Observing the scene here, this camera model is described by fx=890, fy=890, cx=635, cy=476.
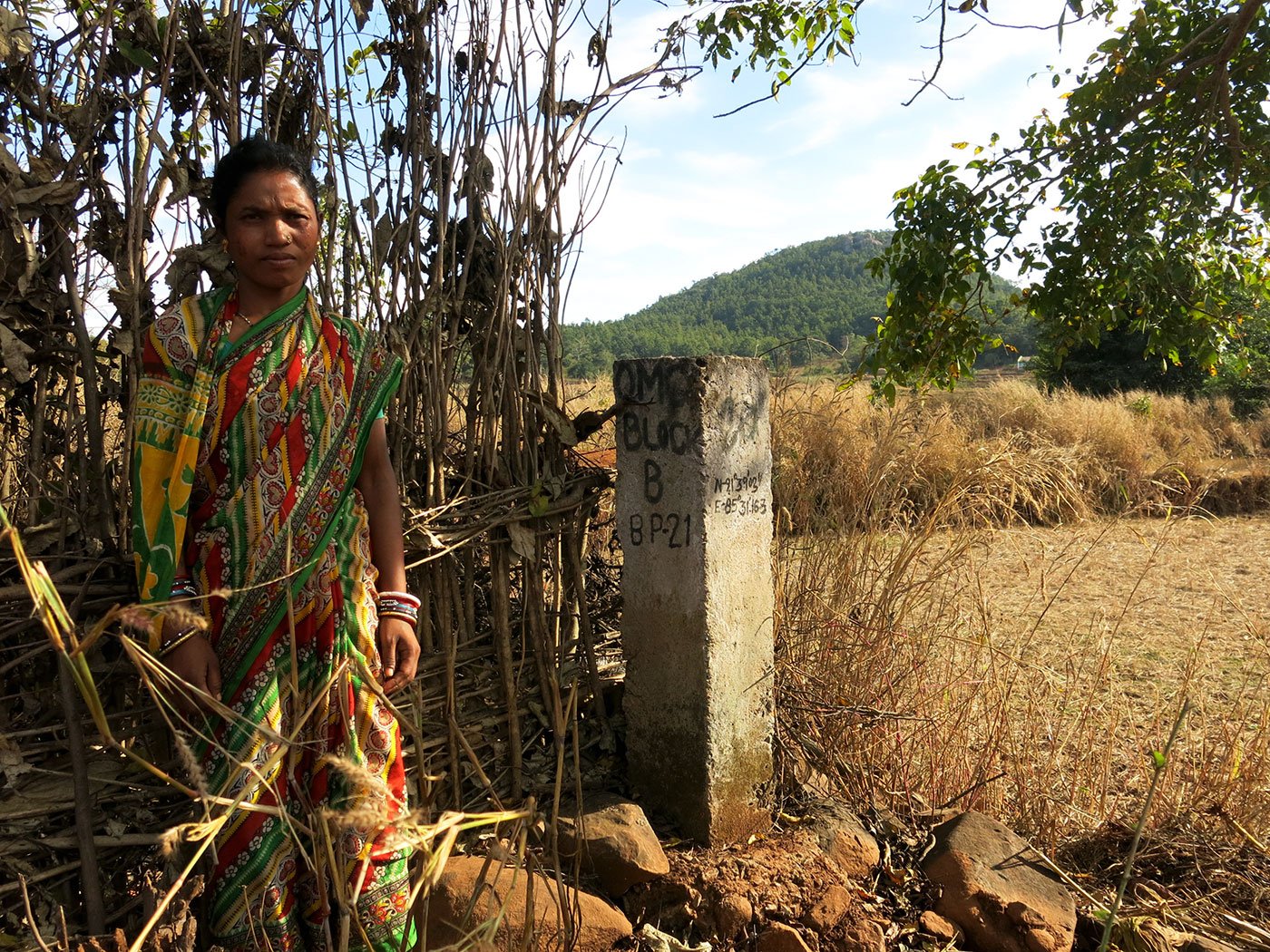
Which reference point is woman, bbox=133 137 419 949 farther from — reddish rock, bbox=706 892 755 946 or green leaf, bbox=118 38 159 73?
reddish rock, bbox=706 892 755 946

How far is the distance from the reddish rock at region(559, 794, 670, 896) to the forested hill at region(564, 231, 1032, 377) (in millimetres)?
18618

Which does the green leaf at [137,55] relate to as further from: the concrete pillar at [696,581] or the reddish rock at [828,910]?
the reddish rock at [828,910]

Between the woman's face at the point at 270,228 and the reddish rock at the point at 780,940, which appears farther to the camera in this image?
the reddish rock at the point at 780,940

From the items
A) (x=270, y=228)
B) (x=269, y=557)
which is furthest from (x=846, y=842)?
(x=270, y=228)

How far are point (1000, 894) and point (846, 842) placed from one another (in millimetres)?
452

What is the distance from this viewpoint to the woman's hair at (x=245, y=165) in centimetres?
183

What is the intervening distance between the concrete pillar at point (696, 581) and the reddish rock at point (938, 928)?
1.77 feet

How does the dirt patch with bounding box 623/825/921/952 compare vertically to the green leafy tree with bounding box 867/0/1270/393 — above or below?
below

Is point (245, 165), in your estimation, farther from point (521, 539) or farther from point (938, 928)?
point (938, 928)

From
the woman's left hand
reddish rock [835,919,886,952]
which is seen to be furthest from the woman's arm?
reddish rock [835,919,886,952]

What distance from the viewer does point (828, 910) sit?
2502 millimetres

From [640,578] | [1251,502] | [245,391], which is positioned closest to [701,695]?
[640,578]

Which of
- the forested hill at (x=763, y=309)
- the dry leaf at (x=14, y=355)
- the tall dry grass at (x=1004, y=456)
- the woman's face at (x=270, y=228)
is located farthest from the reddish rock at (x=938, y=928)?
the forested hill at (x=763, y=309)

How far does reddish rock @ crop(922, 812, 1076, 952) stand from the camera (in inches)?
102
